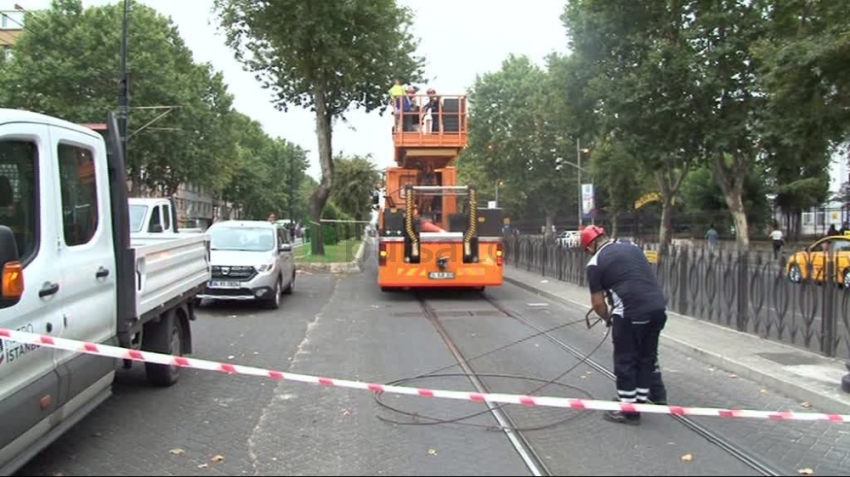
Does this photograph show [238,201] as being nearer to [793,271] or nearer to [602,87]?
[602,87]

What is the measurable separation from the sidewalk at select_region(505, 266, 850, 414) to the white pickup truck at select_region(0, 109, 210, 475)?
618cm

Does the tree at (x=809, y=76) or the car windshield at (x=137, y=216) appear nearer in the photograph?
the tree at (x=809, y=76)

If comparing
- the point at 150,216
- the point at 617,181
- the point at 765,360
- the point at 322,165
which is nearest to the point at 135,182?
the point at 322,165

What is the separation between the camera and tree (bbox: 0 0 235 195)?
3394cm

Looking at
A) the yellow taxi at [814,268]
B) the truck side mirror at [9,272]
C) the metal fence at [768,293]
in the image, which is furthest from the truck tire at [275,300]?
the truck side mirror at [9,272]

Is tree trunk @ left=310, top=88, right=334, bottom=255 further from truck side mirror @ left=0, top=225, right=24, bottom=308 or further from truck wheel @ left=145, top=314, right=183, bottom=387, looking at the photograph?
truck side mirror @ left=0, top=225, right=24, bottom=308

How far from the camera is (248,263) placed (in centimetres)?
1348

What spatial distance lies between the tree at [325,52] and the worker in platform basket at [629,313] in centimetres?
2092

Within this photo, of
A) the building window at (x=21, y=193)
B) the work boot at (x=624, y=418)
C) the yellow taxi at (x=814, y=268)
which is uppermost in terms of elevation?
the building window at (x=21, y=193)

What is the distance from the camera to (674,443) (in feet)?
17.2

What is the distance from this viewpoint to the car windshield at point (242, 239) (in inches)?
578

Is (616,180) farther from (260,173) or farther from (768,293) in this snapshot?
(768,293)

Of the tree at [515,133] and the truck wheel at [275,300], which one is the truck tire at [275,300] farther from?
the tree at [515,133]

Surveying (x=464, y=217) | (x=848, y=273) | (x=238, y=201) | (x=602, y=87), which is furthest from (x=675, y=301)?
(x=238, y=201)
